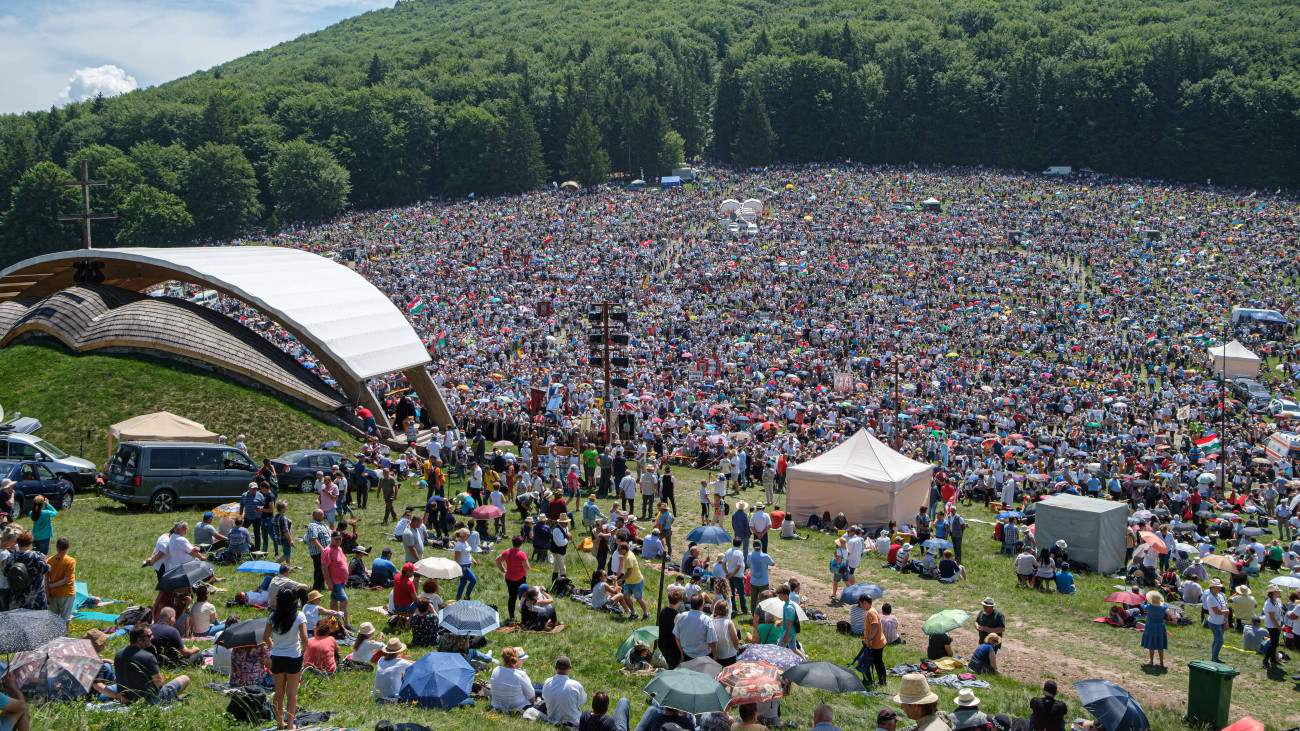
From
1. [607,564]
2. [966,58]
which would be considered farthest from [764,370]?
[966,58]

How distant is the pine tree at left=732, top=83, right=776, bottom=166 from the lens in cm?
10662

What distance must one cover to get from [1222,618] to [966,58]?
12231 centimetres

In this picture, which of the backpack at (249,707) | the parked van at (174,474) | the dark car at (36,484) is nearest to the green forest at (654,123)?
the dark car at (36,484)

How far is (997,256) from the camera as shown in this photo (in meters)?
62.8

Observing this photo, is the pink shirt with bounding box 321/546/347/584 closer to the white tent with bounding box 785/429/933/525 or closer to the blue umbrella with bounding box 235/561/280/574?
the blue umbrella with bounding box 235/561/280/574

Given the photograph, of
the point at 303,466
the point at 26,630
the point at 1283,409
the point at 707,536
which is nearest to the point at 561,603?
the point at 707,536

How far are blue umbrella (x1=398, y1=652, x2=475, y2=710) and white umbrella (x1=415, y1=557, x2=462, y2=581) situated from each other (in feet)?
11.7

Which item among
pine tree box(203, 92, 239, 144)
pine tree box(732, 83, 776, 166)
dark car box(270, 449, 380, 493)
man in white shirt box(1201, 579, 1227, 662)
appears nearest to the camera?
man in white shirt box(1201, 579, 1227, 662)

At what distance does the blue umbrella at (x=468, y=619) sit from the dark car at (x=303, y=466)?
11.5m

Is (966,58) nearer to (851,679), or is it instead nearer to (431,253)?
(431,253)

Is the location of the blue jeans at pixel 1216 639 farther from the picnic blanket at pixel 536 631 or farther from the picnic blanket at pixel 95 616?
the picnic blanket at pixel 95 616

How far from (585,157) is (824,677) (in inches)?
3615

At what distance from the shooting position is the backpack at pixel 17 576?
1109cm

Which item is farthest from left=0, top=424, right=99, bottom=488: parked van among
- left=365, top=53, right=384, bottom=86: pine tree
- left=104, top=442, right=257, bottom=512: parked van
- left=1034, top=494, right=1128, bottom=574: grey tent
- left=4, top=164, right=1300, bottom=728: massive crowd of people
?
left=365, top=53, right=384, bottom=86: pine tree
